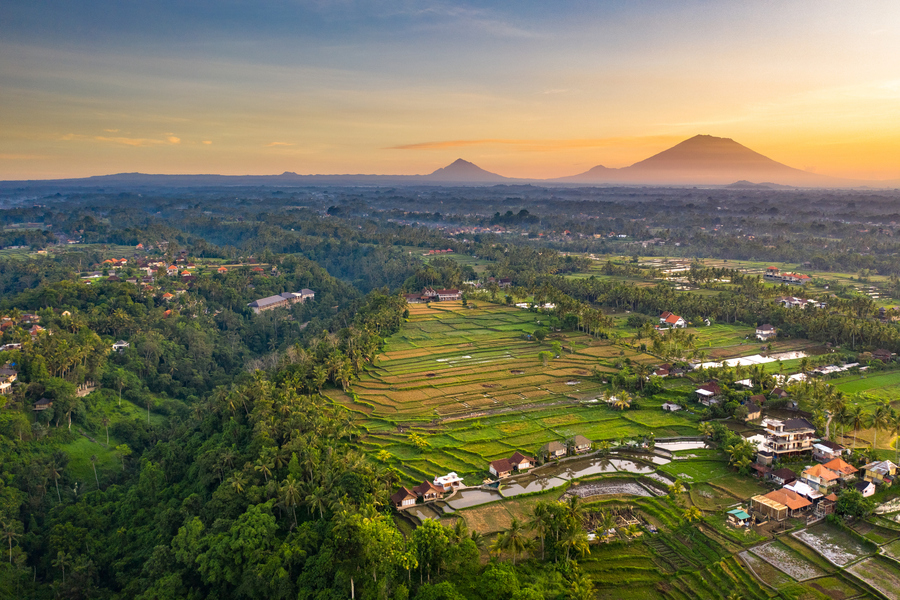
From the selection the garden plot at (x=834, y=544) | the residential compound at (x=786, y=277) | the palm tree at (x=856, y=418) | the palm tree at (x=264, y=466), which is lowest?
the garden plot at (x=834, y=544)

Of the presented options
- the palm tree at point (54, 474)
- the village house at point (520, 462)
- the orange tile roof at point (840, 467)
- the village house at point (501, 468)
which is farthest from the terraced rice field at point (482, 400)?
the palm tree at point (54, 474)

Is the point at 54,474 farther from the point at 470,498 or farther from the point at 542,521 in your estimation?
the point at 542,521

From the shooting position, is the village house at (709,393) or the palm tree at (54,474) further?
the village house at (709,393)

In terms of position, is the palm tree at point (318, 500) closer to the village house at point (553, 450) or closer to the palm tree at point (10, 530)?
the village house at point (553, 450)

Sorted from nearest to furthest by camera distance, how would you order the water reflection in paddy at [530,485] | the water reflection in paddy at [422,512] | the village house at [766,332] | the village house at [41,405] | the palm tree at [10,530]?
the water reflection in paddy at [422,512] → the palm tree at [10,530] → the water reflection in paddy at [530,485] → the village house at [41,405] → the village house at [766,332]

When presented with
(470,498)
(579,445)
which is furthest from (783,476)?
(470,498)
